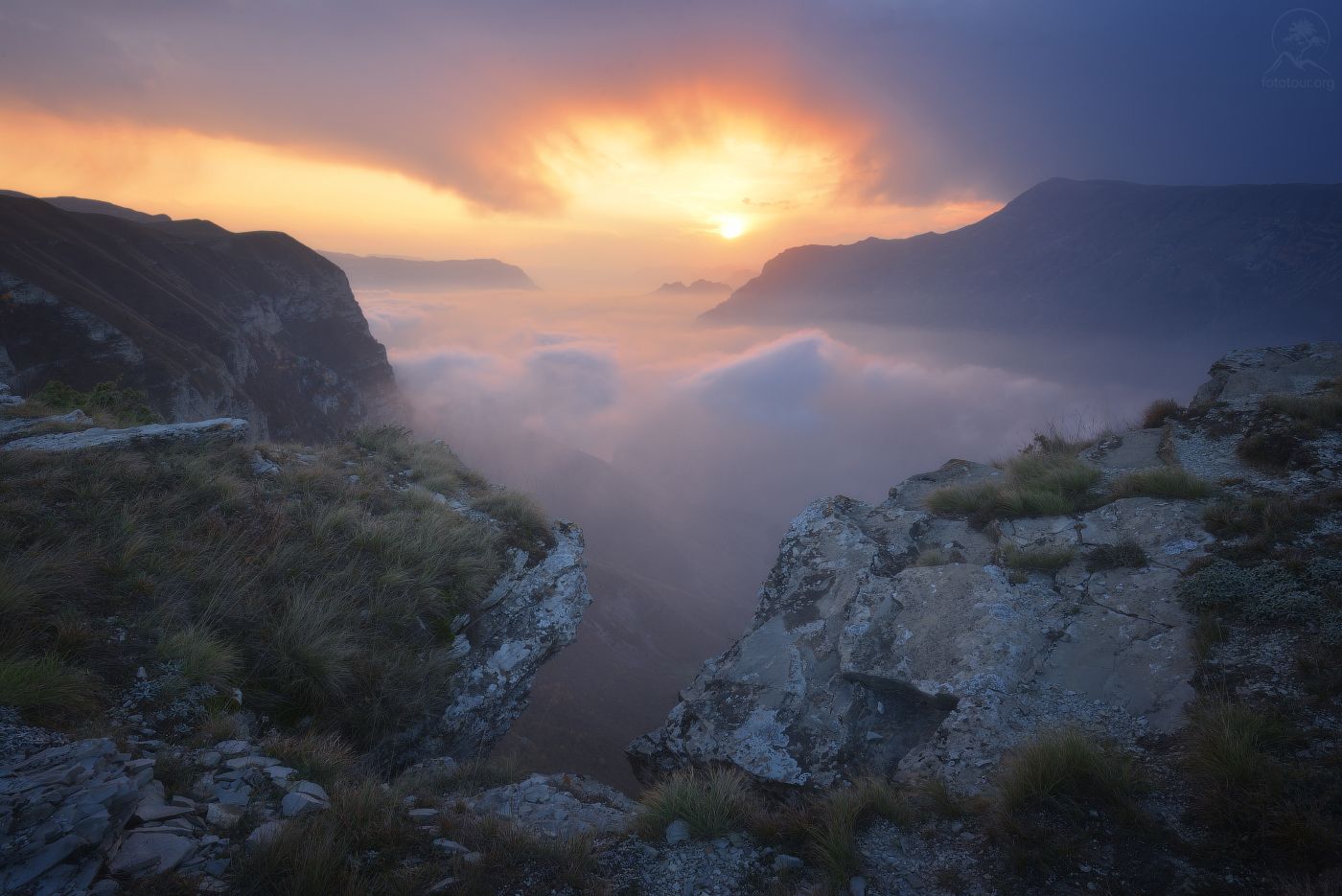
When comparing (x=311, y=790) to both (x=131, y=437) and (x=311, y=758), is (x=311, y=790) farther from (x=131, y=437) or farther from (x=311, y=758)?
(x=131, y=437)

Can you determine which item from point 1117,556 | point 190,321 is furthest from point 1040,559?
point 190,321

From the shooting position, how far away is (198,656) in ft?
14.7

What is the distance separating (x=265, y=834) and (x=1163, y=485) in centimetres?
973

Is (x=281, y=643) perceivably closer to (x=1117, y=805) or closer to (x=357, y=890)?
(x=357, y=890)

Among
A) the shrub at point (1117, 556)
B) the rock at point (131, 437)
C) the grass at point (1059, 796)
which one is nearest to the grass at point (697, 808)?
the grass at point (1059, 796)

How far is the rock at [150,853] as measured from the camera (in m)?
2.69

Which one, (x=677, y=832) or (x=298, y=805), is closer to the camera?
(x=298, y=805)

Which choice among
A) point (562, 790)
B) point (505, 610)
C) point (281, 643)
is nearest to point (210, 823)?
point (281, 643)

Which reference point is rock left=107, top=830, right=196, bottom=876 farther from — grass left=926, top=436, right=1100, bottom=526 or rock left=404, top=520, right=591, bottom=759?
grass left=926, top=436, right=1100, bottom=526

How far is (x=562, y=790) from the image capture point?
5051 millimetres

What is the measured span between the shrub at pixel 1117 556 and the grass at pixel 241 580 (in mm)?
7722

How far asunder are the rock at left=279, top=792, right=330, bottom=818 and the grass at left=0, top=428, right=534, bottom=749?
1.75 meters

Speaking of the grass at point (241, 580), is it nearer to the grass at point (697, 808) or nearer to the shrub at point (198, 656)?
the shrub at point (198, 656)

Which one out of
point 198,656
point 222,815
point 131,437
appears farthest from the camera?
point 131,437
